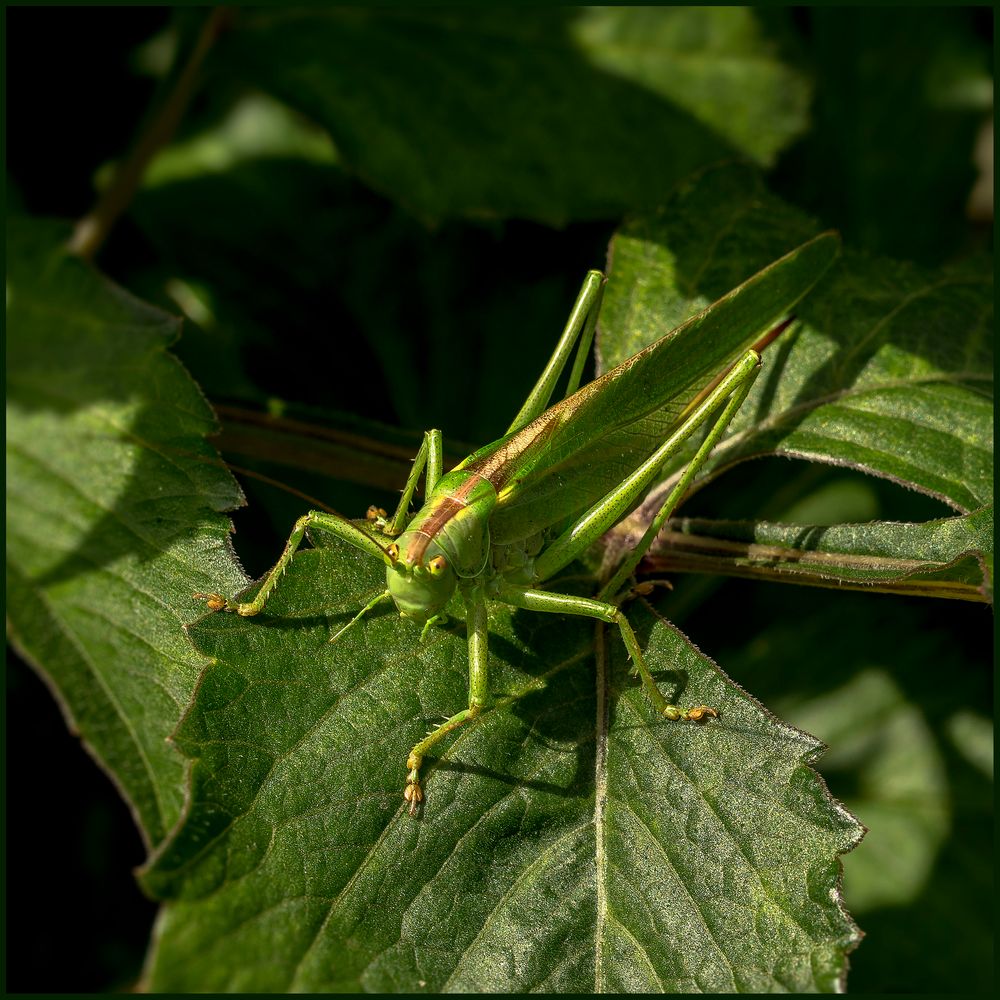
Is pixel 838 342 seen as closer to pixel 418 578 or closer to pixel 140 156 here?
pixel 418 578

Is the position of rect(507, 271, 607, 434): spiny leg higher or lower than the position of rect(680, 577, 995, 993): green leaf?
higher

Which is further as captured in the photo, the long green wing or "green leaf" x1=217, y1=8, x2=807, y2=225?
"green leaf" x1=217, y1=8, x2=807, y2=225

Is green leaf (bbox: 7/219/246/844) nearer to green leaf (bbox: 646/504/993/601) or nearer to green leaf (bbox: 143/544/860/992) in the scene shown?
green leaf (bbox: 143/544/860/992)

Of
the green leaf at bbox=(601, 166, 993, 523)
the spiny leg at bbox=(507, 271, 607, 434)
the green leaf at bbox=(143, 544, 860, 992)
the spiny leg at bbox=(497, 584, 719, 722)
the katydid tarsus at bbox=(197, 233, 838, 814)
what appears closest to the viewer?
the green leaf at bbox=(143, 544, 860, 992)

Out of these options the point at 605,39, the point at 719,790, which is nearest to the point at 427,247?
the point at 605,39

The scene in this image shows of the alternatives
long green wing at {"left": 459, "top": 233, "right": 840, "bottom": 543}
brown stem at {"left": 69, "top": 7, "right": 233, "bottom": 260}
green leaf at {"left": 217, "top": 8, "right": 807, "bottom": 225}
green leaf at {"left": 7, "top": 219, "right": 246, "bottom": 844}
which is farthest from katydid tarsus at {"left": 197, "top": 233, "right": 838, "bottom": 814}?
brown stem at {"left": 69, "top": 7, "right": 233, "bottom": 260}

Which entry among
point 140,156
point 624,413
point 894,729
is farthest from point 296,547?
point 894,729
